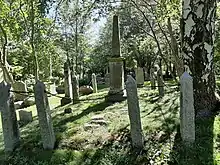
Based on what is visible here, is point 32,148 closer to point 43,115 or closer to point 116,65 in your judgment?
point 43,115

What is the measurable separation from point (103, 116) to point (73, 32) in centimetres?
2199

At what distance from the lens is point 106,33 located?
3294cm

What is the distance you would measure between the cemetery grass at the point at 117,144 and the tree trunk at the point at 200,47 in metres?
0.55

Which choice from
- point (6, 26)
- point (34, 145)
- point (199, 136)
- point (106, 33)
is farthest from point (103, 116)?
point (106, 33)

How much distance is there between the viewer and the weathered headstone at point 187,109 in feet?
17.5

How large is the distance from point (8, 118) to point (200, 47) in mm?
4273

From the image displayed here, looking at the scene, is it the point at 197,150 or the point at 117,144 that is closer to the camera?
the point at 197,150

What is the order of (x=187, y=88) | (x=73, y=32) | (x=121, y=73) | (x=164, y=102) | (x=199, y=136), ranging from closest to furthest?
(x=187, y=88) → (x=199, y=136) → (x=164, y=102) → (x=121, y=73) → (x=73, y=32)

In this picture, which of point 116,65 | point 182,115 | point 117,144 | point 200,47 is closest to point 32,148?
point 117,144

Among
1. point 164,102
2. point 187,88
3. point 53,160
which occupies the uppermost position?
point 187,88

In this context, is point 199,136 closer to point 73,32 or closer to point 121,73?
point 121,73

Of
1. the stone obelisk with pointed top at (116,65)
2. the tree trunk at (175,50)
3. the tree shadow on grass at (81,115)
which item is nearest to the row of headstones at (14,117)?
the tree shadow on grass at (81,115)

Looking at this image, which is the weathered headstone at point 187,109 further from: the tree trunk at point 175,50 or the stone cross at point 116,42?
the tree trunk at point 175,50

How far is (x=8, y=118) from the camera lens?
6.07 meters
